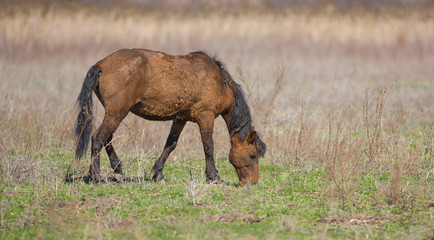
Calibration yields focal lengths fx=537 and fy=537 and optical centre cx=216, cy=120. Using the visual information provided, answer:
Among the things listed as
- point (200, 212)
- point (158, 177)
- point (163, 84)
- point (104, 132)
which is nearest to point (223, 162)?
point (158, 177)

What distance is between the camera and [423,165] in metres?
9.18

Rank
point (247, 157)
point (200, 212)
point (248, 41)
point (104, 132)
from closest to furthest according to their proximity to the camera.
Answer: point (200, 212) < point (104, 132) < point (247, 157) < point (248, 41)

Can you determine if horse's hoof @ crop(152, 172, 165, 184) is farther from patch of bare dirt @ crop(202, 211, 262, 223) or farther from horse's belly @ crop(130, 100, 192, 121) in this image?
patch of bare dirt @ crop(202, 211, 262, 223)

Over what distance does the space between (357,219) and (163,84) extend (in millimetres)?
3458

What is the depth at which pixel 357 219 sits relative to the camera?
6211 millimetres

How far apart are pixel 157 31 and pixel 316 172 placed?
17.8 meters

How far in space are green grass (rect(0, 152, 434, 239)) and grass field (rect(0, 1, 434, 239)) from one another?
2cm

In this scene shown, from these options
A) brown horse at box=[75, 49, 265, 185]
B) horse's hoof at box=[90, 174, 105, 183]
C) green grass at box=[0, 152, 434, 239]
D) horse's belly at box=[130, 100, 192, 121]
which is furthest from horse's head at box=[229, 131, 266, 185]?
horse's hoof at box=[90, 174, 105, 183]

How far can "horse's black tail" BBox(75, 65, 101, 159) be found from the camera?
7547 mm

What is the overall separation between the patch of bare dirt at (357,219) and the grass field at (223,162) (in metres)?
0.02

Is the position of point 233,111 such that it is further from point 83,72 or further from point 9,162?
point 83,72

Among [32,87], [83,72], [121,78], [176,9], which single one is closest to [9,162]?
[121,78]

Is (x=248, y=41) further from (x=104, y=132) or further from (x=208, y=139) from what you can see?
(x=104, y=132)

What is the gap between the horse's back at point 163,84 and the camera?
764 centimetres
